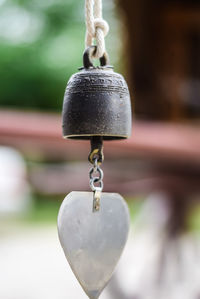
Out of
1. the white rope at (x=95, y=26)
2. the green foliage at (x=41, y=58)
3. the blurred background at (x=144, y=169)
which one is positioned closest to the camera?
the white rope at (x=95, y=26)

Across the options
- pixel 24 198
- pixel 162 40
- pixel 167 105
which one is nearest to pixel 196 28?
pixel 162 40

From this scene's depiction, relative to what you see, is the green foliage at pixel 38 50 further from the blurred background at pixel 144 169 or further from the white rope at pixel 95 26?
the white rope at pixel 95 26

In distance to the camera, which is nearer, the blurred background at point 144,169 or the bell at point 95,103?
the bell at point 95,103

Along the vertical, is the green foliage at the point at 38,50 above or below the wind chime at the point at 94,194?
above

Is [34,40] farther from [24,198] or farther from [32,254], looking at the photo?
[32,254]

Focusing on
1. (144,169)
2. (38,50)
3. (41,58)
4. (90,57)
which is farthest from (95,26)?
(38,50)

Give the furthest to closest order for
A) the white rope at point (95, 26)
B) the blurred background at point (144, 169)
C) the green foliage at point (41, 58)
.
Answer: the green foliage at point (41, 58)
the blurred background at point (144, 169)
the white rope at point (95, 26)

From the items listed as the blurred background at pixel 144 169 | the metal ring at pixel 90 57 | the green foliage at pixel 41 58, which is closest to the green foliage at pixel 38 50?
the green foliage at pixel 41 58

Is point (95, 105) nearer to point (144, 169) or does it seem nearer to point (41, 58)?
point (144, 169)
